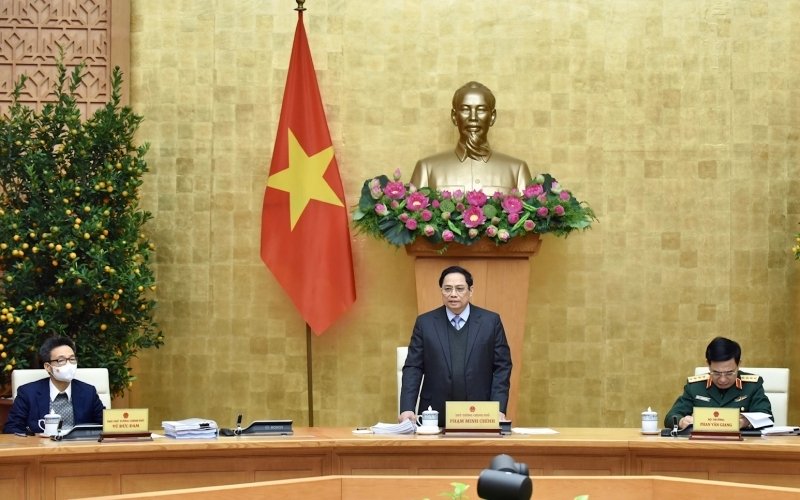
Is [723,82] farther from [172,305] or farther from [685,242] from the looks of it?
[172,305]

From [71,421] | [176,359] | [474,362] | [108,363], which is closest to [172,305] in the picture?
[176,359]

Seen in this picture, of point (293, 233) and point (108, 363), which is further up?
point (293, 233)

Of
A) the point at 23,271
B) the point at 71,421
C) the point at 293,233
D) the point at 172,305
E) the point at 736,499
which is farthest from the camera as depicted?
the point at 172,305

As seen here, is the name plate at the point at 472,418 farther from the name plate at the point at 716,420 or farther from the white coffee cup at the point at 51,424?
the white coffee cup at the point at 51,424

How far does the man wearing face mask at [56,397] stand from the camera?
5441 millimetres

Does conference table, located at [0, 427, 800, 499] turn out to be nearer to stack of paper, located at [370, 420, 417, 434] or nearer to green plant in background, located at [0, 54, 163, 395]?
stack of paper, located at [370, 420, 417, 434]

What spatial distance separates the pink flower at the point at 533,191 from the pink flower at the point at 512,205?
91mm

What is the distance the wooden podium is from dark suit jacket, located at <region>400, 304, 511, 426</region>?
4.28 feet

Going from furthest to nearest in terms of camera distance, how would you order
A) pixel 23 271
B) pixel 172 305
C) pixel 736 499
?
pixel 172 305 → pixel 23 271 → pixel 736 499

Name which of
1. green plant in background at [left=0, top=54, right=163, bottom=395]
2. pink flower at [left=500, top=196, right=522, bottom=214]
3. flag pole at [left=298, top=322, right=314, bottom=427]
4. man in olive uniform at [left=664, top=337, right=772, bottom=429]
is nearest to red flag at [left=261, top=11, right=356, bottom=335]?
flag pole at [left=298, top=322, right=314, bottom=427]

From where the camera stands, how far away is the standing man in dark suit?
18.3 feet

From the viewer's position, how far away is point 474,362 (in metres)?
5.59

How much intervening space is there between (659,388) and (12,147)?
4.33 m

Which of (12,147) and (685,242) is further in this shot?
(685,242)
